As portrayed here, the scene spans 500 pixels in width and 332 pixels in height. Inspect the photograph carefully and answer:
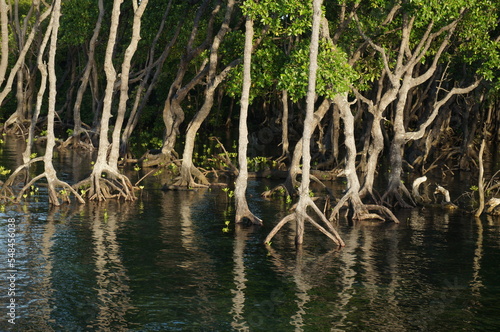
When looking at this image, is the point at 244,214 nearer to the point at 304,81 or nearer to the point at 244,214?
the point at 244,214

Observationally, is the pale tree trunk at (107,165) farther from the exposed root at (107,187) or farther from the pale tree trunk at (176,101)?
the pale tree trunk at (176,101)

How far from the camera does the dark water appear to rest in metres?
16.6

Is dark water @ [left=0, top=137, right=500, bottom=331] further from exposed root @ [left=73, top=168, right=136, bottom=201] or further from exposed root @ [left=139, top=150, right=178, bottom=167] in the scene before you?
exposed root @ [left=139, top=150, right=178, bottom=167]

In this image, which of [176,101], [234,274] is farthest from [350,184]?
[176,101]

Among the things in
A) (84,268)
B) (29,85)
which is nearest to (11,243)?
(84,268)

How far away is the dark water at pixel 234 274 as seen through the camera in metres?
16.6

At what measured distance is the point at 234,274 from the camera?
65.8 ft

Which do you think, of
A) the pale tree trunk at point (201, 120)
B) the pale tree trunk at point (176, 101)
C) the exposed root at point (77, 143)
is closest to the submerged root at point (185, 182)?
the pale tree trunk at point (201, 120)

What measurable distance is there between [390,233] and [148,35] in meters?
25.0

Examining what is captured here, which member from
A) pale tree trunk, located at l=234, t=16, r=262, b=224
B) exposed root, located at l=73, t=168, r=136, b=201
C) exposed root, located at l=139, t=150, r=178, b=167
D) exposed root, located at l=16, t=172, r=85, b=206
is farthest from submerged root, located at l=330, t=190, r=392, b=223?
exposed root, located at l=139, t=150, r=178, b=167

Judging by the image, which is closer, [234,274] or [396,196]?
[234,274]

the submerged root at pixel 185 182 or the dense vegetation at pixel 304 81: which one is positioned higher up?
the dense vegetation at pixel 304 81

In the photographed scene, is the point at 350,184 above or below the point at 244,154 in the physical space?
below

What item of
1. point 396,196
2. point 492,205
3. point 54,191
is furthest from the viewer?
point 396,196
